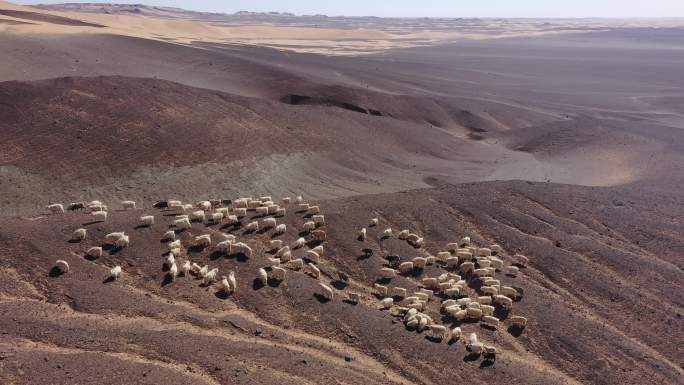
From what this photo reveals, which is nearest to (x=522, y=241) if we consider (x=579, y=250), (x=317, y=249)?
(x=579, y=250)

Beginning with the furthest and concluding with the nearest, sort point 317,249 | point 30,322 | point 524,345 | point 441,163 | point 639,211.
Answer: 1. point 441,163
2. point 639,211
3. point 317,249
4. point 524,345
5. point 30,322

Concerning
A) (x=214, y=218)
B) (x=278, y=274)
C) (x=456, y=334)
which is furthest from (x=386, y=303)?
(x=214, y=218)

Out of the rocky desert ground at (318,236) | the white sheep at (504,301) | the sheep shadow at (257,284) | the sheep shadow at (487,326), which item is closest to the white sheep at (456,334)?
the rocky desert ground at (318,236)

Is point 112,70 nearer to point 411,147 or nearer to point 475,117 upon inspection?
point 411,147

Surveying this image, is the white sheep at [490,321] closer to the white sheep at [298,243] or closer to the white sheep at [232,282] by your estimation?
the white sheep at [298,243]

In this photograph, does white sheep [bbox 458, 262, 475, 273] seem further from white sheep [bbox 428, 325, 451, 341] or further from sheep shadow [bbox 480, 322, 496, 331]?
white sheep [bbox 428, 325, 451, 341]

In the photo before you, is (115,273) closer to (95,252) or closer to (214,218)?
(95,252)
